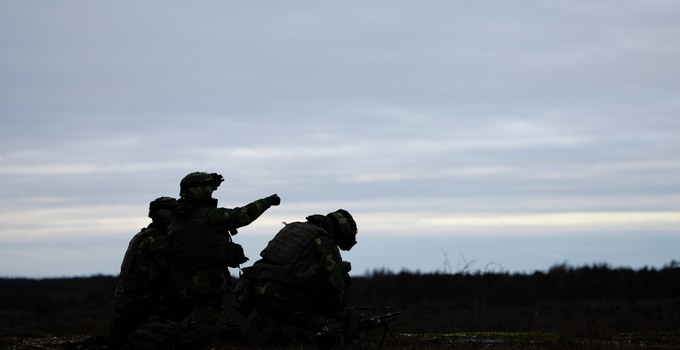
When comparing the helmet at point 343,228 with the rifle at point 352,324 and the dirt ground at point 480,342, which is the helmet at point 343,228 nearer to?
the rifle at point 352,324

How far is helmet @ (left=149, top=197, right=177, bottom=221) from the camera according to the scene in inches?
605

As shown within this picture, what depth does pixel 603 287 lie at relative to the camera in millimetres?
50000

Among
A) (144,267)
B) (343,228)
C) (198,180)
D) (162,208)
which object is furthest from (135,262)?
(343,228)

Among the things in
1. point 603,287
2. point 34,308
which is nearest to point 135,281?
point 34,308

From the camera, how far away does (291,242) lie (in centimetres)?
1398

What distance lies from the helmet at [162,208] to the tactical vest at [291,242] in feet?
6.32

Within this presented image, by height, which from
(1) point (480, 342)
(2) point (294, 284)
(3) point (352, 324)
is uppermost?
(2) point (294, 284)

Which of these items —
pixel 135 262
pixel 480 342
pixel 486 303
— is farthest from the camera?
pixel 486 303

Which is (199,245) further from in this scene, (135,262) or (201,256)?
(135,262)

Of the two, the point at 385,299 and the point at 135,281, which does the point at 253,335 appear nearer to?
the point at 135,281

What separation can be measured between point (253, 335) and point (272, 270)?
38.7 inches

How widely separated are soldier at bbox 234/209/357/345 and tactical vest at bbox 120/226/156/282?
173cm

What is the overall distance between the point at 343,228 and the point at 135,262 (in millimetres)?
3384

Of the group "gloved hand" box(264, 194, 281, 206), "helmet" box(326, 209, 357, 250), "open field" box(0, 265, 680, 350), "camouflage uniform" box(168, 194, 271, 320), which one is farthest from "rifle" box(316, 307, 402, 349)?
"open field" box(0, 265, 680, 350)
